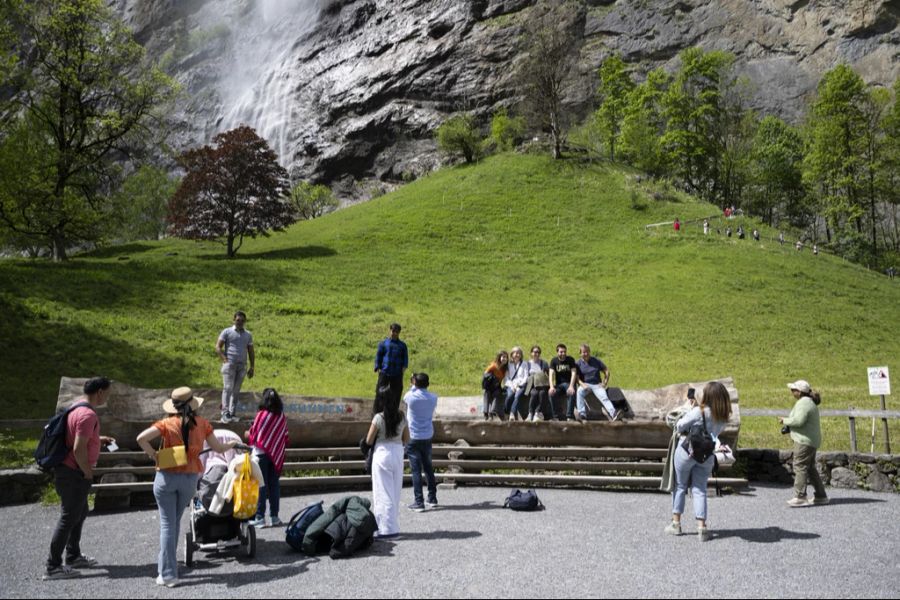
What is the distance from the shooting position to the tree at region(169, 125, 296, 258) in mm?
42656

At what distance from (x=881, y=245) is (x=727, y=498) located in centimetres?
6652

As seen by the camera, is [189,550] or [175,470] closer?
[175,470]

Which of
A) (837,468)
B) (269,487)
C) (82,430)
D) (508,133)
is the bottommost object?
(837,468)

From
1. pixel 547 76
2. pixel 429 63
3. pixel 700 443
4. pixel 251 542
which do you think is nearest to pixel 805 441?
pixel 700 443

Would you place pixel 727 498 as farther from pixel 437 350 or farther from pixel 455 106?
pixel 455 106

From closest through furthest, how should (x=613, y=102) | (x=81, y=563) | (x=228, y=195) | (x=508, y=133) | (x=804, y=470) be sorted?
(x=81, y=563) < (x=804, y=470) < (x=228, y=195) < (x=508, y=133) < (x=613, y=102)

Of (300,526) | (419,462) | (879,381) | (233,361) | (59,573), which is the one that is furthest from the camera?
(879,381)

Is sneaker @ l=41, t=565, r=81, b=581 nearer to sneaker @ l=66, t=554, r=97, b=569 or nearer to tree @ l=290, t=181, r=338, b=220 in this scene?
sneaker @ l=66, t=554, r=97, b=569

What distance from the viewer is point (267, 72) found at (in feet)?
367

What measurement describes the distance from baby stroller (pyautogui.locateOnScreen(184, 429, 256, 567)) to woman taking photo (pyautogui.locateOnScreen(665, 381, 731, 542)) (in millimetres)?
5402

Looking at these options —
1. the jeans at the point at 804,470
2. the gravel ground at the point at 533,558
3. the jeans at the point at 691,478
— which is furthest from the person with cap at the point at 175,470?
the jeans at the point at 804,470

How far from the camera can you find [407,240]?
4512 centimetres

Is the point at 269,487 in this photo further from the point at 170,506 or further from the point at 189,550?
the point at 170,506

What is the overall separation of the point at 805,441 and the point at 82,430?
10083 mm
